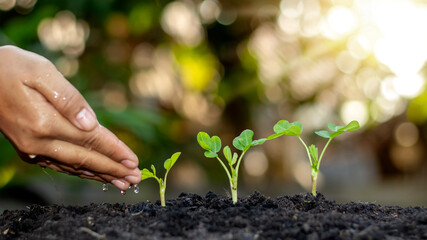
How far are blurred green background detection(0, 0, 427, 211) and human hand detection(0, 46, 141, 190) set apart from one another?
2231mm

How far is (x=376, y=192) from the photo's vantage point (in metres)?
3.56

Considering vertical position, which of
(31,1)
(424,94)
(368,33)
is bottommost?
(424,94)

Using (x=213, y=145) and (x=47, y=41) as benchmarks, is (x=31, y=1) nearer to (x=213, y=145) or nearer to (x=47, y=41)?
(x=47, y=41)

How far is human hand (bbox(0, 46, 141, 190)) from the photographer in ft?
2.30

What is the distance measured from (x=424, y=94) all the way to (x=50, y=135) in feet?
9.03

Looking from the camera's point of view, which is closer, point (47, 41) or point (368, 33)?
point (368, 33)

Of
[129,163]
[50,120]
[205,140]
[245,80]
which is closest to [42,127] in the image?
[50,120]

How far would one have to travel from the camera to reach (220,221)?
67 cm

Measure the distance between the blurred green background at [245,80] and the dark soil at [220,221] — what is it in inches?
88.9

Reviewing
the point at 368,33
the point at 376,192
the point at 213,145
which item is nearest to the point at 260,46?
the point at 368,33

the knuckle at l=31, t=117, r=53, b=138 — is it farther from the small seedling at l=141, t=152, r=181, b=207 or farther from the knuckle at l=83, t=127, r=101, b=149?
the small seedling at l=141, t=152, r=181, b=207

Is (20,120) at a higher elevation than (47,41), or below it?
below

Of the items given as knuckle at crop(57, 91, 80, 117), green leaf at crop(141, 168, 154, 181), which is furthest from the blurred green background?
knuckle at crop(57, 91, 80, 117)

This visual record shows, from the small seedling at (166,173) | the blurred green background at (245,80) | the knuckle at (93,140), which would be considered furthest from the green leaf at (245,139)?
the blurred green background at (245,80)
